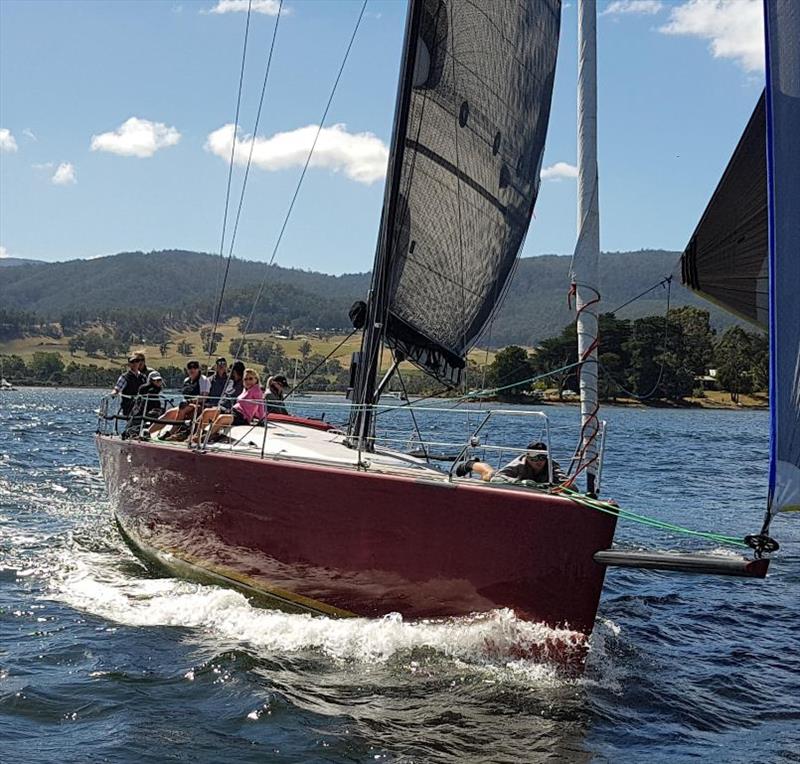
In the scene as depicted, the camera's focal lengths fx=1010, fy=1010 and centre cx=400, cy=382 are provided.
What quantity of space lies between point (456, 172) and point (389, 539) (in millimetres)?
4370

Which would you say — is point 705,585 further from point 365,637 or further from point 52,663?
point 52,663

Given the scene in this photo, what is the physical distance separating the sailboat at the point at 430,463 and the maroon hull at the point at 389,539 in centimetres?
1

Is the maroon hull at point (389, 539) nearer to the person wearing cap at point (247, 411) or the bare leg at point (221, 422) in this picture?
the bare leg at point (221, 422)

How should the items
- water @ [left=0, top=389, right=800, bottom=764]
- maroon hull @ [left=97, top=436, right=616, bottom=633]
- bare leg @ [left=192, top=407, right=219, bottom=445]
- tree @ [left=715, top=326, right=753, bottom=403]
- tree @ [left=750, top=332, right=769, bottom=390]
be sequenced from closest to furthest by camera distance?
water @ [left=0, top=389, right=800, bottom=764] → maroon hull @ [left=97, top=436, right=616, bottom=633] → bare leg @ [left=192, top=407, right=219, bottom=445] → tree @ [left=750, top=332, right=769, bottom=390] → tree @ [left=715, top=326, right=753, bottom=403]

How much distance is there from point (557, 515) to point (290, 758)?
253cm

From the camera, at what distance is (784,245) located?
19.2 ft

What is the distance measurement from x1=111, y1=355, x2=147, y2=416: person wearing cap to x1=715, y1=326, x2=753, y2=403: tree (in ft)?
226

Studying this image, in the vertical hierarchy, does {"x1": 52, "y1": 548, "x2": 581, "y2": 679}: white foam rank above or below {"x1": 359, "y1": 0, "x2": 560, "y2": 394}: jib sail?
below

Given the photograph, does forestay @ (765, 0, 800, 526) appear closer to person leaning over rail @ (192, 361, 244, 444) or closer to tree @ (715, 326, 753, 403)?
person leaning over rail @ (192, 361, 244, 444)

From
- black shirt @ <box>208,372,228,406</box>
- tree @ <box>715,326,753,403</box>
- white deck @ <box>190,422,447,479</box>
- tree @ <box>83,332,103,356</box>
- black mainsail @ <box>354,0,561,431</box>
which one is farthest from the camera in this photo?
tree @ <box>83,332,103,356</box>

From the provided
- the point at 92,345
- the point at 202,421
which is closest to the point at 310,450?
the point at 202,421

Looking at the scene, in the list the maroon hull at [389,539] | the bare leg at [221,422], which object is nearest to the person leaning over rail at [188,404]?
the bare leg at [221,422]

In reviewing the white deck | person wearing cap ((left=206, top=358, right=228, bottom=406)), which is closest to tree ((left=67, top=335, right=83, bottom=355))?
person wearing cap ((left=206, top=358, right=228, bottom=406))

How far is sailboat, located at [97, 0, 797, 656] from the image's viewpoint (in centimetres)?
749
